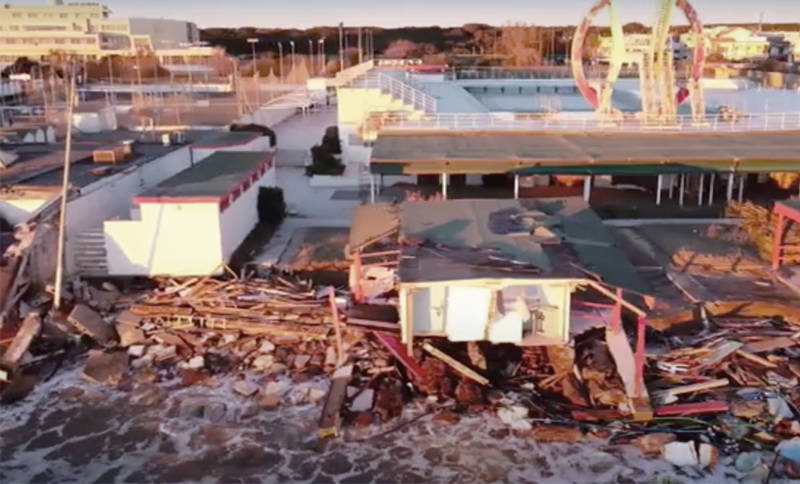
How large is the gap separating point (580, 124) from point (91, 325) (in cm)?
1505

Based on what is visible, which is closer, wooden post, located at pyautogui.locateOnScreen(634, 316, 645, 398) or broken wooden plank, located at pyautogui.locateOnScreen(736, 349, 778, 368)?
wooden post, located at pyautogui.locateOnScreen(634, 316, 645, 398)

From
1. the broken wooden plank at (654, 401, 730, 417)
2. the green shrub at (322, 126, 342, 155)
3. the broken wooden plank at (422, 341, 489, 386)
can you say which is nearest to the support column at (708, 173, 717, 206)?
the broken wooden plank at (654, 401, 730, 417)

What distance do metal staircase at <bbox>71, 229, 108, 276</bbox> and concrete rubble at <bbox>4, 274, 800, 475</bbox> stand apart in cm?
130

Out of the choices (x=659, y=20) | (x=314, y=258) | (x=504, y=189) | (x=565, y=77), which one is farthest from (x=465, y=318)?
(x=565, y=77)

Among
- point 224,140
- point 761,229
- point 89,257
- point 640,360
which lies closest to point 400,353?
point 640,360

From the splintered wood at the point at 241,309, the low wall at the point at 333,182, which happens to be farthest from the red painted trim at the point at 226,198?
the low wall at the point at 333,182

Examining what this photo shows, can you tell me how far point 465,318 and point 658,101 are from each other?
16251mm

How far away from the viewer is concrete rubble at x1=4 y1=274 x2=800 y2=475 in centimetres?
898

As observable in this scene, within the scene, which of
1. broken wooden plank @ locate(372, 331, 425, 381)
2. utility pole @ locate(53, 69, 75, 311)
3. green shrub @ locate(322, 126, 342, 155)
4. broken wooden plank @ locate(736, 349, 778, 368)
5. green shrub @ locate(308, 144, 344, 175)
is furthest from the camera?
green shrub @ locate(322, 126, 342, 155)

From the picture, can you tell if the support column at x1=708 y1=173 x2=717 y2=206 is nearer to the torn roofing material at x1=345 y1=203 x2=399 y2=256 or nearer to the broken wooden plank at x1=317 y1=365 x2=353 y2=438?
the torn roofing material at x1=345 y1=203 x2=399 y2=256

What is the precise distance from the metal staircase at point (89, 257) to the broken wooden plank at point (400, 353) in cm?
621

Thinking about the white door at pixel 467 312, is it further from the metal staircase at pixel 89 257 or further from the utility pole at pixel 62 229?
the metal staircase at pixel 89 257

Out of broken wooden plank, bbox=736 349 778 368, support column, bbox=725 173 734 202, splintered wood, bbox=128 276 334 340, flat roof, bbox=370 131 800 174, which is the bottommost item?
broken wooden plank, bbox=736 349 778 368

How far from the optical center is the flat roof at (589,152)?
1728cm
